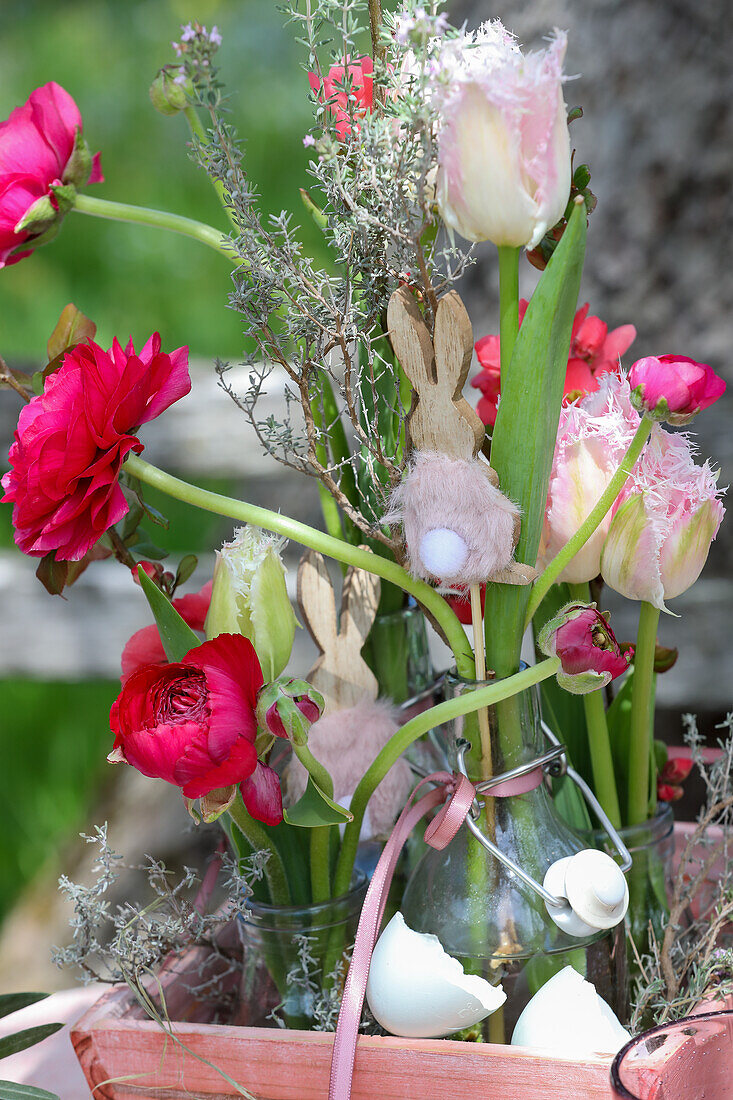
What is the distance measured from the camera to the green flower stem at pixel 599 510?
0.42 m

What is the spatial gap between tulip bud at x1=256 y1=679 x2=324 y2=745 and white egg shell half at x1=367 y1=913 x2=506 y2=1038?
0.33ft

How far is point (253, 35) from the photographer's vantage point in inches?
63.4

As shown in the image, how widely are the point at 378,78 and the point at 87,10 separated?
146cm

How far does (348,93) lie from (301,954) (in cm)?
37

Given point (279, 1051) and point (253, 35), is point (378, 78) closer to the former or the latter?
point (279, 1051)

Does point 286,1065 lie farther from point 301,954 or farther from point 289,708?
point 289,708

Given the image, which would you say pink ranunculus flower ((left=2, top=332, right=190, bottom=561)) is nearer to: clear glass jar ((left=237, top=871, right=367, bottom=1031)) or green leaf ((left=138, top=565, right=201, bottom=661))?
green leaf ((left=138, top=565, right=201, bottom=661))

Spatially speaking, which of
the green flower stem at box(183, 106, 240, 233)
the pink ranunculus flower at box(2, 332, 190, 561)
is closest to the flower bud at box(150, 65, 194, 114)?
the green flower stem at box(183, 106, 240, 233)

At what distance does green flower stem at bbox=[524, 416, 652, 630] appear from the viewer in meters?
0.42

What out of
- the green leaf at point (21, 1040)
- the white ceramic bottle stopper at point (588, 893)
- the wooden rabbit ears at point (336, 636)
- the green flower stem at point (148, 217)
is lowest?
the green leaf at point (21, 1040)

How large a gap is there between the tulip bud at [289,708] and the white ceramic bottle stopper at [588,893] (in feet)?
0.41

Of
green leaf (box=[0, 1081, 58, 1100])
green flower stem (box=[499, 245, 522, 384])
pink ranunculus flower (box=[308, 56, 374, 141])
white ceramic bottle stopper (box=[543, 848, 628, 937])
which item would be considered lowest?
green leaf (box=[0, 1081, 58, 1100])

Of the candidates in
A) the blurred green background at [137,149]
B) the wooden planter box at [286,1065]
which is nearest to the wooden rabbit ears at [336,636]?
the wooden planter box at [286,1065]

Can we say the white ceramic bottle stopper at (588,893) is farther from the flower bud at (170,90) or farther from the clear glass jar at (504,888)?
the flower bud at (170,90)
